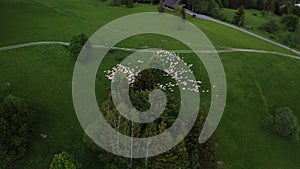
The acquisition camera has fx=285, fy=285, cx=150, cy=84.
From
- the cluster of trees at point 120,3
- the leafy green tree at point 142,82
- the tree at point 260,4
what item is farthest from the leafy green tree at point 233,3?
the leafy green tree at point 142,82

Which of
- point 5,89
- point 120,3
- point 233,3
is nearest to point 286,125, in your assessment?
point 5,89

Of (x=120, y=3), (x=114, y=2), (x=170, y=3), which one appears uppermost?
(x=170, y=3)

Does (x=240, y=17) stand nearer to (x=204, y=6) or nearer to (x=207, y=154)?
(x=204, y=6)

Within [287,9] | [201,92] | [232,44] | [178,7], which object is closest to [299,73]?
[232,44]

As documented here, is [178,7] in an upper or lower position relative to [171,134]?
upper

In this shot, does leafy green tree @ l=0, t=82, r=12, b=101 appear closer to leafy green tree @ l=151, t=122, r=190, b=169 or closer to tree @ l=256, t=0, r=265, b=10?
leafy green tree @ l=151, t=122, r=190, b=169

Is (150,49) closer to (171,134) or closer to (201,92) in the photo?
(201,92)

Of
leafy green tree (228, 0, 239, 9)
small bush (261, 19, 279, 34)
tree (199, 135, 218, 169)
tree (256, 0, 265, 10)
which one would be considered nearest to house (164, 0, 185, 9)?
small bush (261, 19, 279, 34)
